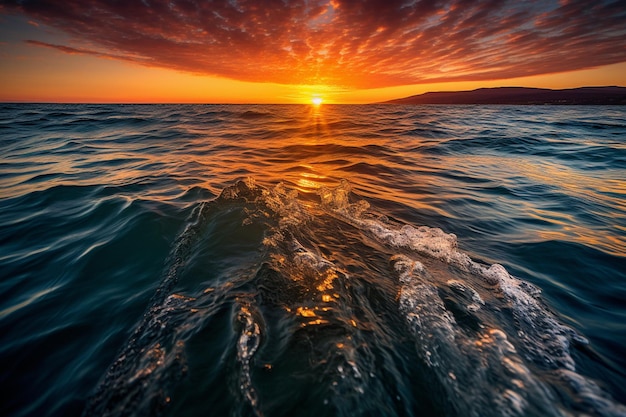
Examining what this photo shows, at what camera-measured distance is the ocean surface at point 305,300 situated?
176cm

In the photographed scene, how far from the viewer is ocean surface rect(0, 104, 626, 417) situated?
1757 mm

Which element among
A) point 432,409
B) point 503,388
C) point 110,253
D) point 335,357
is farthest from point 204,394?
point 110,253

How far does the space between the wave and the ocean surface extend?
0.01 m

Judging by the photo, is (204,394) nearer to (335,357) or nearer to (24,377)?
(335,357)

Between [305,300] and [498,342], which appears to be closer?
[498,342]

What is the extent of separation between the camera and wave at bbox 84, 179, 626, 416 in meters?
1.69

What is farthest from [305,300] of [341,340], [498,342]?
[498,342]

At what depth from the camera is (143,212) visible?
4590 millimetres

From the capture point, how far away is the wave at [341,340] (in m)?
1.69

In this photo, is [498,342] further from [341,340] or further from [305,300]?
[305,300]

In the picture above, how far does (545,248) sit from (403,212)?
2365mm

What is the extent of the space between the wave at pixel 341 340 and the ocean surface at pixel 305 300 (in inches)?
0.5

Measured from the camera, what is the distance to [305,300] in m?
2.46

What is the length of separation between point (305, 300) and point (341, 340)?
554 mm
